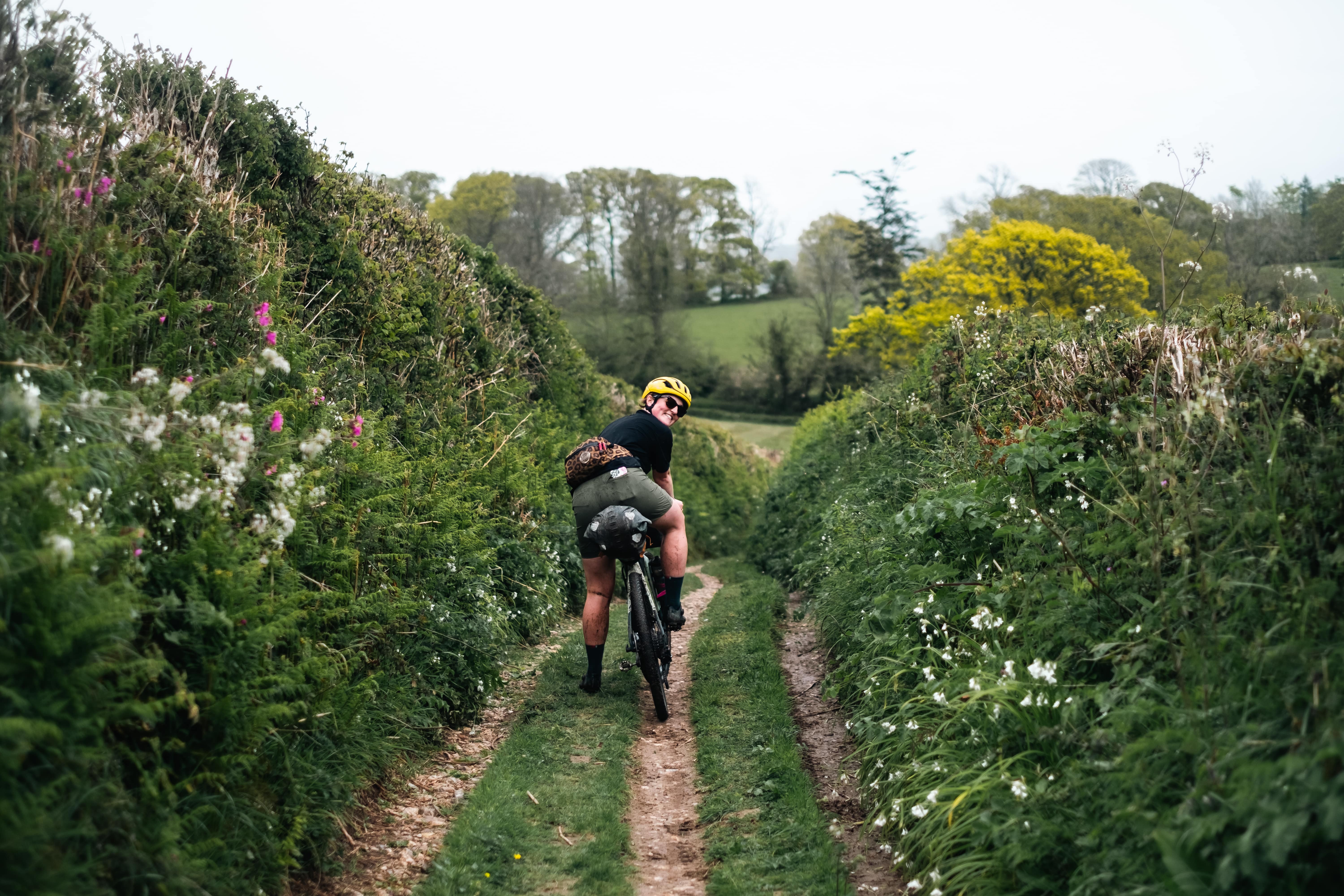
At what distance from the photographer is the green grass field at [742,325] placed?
5109 centimetres

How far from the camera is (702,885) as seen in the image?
13.4ft

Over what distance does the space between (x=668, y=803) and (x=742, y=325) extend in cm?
5824

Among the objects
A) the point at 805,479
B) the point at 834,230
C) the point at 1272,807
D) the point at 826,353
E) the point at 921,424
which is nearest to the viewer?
the point at 1272,807

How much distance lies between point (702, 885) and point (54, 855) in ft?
8.55

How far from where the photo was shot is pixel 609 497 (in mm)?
6203

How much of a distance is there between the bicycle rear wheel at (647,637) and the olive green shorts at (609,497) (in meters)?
0.37

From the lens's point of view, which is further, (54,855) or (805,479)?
(805,479)

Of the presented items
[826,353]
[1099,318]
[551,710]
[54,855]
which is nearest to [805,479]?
[1099,318]

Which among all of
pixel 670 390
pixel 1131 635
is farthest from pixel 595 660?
pixel 1131 635

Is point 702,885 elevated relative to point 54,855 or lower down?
lower down

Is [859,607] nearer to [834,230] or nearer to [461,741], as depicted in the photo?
[461,741]

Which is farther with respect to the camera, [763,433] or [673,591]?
[763,433]

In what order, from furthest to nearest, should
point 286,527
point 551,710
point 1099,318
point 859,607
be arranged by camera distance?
point 1099,318
point 859,607
point 551,710
point 286,527

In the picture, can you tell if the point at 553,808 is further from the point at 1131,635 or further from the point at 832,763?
the point at 1131,635
